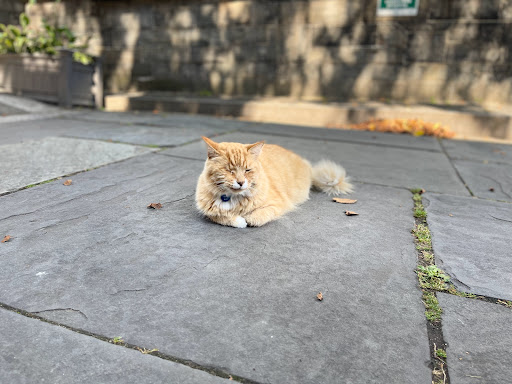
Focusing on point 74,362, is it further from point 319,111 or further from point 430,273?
point 319,111

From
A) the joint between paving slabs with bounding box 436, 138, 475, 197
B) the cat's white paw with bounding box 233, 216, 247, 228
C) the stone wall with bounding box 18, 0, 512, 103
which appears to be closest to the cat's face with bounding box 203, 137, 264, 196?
the cat's white paw with bounding box 233, 216, 247, 228

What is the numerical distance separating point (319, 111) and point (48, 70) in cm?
563

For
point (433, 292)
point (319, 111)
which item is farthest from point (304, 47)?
point (433, 292)

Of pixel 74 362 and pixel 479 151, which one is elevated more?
pixel 479 151

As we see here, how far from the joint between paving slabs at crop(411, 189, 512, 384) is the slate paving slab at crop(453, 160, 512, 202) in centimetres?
123

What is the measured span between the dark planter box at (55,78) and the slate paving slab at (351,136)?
12.1 ft

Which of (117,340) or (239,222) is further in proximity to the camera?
(239,222)

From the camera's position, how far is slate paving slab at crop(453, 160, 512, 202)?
3867mm

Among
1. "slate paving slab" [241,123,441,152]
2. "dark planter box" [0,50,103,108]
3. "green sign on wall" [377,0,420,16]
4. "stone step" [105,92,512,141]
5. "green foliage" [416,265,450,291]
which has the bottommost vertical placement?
"green foliage" [416,265,450,291]

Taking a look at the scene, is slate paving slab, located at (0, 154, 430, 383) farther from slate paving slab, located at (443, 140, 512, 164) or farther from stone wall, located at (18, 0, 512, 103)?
stone wall, located at (18, 0, 512, 103)

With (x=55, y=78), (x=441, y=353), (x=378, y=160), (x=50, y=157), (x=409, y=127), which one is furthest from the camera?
(x=55, y=78)

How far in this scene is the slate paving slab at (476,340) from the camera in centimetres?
151

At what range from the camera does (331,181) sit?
372 centimetres

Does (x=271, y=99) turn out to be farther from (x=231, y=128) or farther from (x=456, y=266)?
(x=456, y=266)
